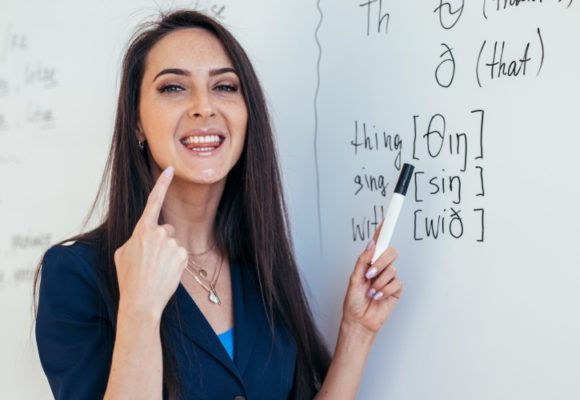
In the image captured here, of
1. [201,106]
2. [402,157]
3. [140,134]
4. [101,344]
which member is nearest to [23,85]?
[140,134]

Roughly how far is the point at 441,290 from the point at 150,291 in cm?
35

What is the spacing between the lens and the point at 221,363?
91 centimetres

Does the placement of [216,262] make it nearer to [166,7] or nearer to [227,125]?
[227,125]

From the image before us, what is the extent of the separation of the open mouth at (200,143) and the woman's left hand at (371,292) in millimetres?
247

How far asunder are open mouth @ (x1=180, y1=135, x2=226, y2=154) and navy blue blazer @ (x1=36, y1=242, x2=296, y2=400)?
0.60 feet

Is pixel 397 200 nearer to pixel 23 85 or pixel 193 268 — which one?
pixel 193 268

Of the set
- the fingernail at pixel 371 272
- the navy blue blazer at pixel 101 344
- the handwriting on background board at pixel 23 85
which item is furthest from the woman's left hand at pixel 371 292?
the handwriting on background board at pixel 23 85

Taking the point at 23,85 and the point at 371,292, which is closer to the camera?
the point at 371,292

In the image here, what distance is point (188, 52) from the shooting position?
0.98m

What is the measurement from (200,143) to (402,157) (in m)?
0.26

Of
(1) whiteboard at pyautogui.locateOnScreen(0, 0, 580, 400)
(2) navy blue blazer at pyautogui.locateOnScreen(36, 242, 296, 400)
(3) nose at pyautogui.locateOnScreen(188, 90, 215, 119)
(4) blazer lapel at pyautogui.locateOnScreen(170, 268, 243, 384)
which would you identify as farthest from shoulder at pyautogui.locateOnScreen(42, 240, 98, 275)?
(1) whiteboard at pyautogui.locateOnScreen(0, 0, 580, 400)

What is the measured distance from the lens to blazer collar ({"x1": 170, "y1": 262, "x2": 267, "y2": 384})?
2.99 feet

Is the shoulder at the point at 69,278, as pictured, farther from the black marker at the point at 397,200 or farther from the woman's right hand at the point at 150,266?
the black marker at the point at 397,200

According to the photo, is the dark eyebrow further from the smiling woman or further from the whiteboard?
the whiteboard
